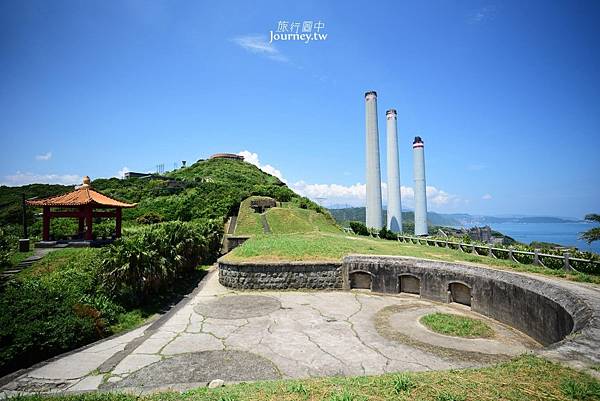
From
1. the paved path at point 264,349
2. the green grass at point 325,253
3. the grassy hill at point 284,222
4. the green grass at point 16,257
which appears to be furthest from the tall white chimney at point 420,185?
the green grass at point 16,257

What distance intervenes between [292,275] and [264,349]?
719 centimetres

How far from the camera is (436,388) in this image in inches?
187

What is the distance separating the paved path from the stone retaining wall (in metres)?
2.77

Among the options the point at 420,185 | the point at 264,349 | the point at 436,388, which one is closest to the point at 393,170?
the point at 420,185

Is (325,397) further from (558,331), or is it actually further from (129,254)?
(129,254)

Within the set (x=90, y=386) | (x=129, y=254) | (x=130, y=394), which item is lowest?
(x=90, y=386)

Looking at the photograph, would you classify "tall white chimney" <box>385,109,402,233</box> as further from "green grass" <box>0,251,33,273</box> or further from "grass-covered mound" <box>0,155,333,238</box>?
"green grass" <box>0,251,33,273</box>

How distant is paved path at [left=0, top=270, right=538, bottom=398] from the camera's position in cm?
831

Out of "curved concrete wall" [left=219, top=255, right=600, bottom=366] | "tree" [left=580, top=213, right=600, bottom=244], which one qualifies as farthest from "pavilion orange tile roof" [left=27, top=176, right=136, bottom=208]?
"tree" [left=580, top=213, right=600, bottom=244]

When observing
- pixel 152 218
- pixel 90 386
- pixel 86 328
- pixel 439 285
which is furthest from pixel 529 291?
pixel 152 218

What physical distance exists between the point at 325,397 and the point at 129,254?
39.6ft

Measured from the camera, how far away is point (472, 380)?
499 centimetres

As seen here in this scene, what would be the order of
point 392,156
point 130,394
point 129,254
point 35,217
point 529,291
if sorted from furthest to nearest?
point 392,156 → point 35,217 → point 129,254 → point 529,291 → point 130,394

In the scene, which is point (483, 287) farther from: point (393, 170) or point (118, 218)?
point (393, 170)
